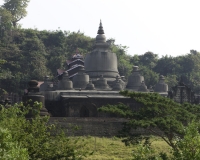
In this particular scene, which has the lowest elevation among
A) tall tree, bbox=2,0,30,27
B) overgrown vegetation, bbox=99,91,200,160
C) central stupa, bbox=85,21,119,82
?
overgrown vegetation, bbox=99,91,200,160

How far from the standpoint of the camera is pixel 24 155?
1825cm

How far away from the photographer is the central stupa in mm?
54719

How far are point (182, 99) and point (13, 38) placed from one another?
47433 mm

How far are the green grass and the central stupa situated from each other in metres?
18.5

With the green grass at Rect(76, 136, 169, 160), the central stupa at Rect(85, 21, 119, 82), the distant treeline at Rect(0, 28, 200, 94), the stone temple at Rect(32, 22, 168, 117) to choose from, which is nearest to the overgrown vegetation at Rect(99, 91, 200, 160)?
the green grass at Rect(76, 136, 169, 160)

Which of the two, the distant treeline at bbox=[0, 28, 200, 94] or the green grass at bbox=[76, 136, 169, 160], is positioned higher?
the distant treeline at bbox=[0, 28, 200, 94]

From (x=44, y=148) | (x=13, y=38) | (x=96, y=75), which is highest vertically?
(x=13, y=38)

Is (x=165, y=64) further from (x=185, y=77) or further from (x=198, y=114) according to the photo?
(x=198, y=114)

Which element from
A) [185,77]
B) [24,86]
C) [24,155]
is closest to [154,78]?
[185,77]

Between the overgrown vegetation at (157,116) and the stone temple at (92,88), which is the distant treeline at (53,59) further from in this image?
the overgrown vegetation at (157,116)

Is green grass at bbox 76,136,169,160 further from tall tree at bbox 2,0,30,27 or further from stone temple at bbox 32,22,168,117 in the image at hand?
tall tree at bbox 2,0,30,27

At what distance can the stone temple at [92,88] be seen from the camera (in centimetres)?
4466

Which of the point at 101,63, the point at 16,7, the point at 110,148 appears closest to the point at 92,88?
the point at 101,63

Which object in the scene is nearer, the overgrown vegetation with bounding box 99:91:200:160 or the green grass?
the overgrown vegetation with bounding box 99:91:200:160
